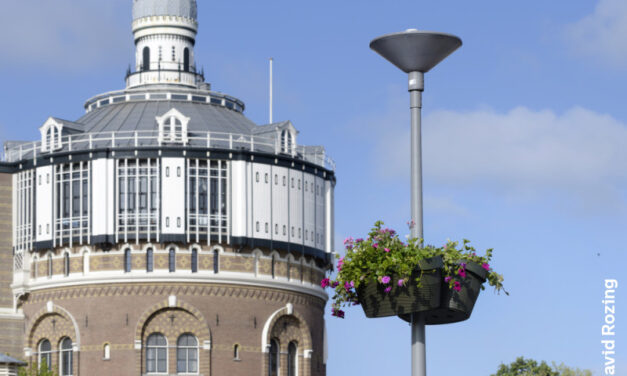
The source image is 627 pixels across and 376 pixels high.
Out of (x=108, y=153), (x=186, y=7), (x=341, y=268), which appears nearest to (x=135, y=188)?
(x=108, y=153)

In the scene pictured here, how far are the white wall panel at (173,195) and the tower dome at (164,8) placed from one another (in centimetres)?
1432

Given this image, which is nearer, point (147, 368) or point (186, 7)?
point (147, 368)

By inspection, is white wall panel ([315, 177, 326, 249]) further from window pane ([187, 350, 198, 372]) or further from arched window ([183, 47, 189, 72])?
arched window ([183, 47, 189, 72])

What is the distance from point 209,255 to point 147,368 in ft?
23.1

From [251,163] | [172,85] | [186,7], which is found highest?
[186,7]

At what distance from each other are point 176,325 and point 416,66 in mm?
53848

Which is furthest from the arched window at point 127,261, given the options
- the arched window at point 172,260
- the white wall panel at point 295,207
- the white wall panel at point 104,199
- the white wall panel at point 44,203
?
the white wall panel at point 295,207

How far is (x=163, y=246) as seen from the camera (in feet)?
260

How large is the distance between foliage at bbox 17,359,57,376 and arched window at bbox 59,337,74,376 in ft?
3.83

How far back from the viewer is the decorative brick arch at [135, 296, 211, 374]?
78.6 meters

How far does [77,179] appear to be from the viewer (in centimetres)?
8056

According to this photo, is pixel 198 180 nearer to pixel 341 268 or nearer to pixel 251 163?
pixel 251 163

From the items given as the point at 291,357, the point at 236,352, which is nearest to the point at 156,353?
the point at 236,352

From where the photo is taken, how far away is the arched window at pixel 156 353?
3100 inches
